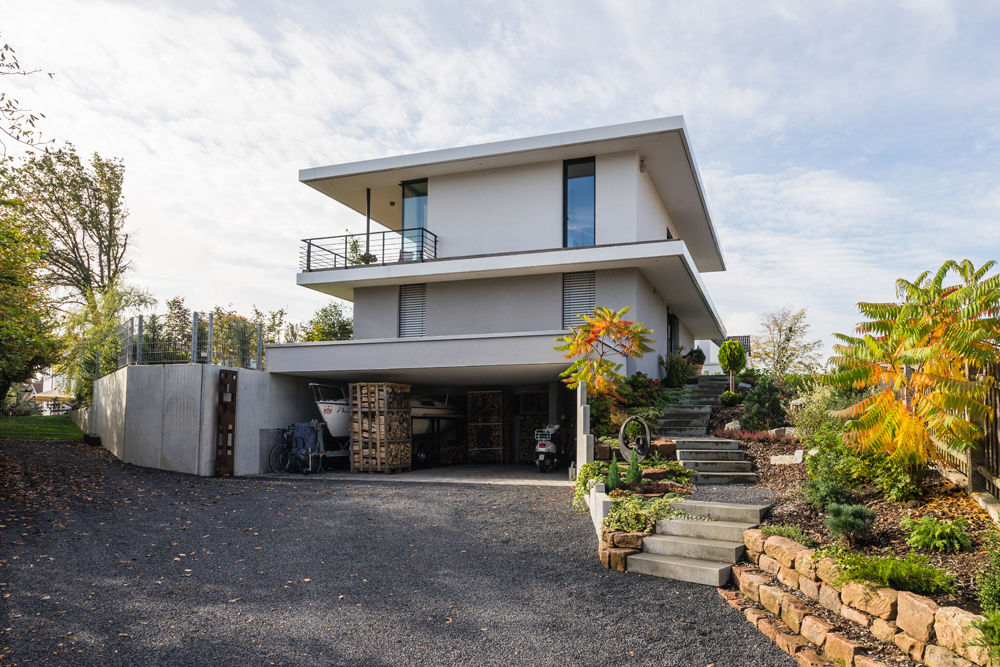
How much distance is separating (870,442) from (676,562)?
2.32m

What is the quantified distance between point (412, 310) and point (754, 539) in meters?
13.5

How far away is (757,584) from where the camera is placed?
5.60 meters

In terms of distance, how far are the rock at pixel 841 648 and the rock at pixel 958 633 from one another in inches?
19.3

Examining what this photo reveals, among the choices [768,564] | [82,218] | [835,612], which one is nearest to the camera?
[835,612]

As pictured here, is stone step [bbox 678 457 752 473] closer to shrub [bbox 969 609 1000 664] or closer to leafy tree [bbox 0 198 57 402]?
shrub [bbox 969 609 1000 664]

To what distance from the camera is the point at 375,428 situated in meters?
15.4

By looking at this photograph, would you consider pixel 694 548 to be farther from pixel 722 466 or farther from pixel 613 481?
pixel 722 466

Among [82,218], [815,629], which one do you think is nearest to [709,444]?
[815,629]

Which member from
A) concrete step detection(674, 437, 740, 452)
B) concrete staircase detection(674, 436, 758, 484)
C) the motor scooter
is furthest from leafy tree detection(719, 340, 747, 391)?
concrete step detection(674, 437, 740, 452)

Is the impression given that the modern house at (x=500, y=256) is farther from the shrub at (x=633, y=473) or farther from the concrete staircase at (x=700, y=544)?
the concrete staircase at (x=700, y=544)

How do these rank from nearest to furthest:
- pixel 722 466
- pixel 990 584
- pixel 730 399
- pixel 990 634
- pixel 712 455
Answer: pixel 990 634 < pixel 990 584 < pixel 722 466 < pixel 712 455 < pixel 730 399

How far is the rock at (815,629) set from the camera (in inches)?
178

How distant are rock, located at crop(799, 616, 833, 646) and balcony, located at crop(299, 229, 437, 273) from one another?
577 inches

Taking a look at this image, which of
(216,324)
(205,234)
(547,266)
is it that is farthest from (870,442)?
(205,234)
